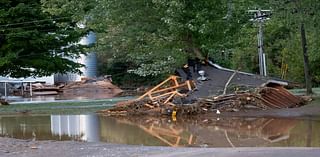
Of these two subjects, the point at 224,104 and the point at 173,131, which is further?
the point at 224,104

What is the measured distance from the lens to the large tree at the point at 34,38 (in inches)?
1309

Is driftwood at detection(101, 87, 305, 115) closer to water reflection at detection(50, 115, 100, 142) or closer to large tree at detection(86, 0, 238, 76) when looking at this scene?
water reflection at detection(50, 115, 100, 142)

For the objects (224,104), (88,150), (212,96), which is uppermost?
(212,96)

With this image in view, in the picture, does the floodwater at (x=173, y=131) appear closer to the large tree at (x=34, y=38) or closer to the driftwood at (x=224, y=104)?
the driftwood at (x=224, y=104)

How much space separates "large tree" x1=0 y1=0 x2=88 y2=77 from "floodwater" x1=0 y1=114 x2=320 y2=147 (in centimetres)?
805

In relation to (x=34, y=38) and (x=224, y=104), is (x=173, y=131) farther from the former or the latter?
(x=34, y=38)

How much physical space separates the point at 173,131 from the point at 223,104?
615 cm

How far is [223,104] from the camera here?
84.2ft

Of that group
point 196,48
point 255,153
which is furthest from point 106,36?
point 255,153

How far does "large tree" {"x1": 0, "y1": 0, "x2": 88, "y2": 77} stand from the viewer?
3325 cm

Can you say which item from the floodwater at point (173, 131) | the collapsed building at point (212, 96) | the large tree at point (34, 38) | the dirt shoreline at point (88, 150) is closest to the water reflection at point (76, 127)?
the floodwater at point (173, 131)

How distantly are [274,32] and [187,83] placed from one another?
91.2ft

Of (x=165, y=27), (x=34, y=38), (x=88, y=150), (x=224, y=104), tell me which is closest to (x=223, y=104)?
(x=224, y=104)

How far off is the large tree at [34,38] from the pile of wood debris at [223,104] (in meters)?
7.75
